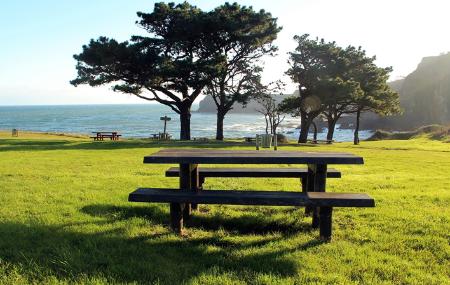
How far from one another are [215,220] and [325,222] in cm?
162

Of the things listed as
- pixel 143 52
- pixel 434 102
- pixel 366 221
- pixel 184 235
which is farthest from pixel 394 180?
pixel 434 102

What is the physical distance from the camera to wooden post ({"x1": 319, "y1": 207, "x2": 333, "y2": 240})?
16.0ft

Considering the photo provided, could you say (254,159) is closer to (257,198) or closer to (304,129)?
(257,198)

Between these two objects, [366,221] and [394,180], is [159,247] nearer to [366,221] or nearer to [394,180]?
[366,221]

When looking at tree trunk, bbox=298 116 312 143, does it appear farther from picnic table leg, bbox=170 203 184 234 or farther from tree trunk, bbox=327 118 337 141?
picnic table leg, bbox=170 203 184 234

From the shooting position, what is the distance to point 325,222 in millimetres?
4898

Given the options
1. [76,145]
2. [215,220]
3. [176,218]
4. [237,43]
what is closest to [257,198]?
[176,218]

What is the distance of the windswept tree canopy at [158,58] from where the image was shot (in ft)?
87.8

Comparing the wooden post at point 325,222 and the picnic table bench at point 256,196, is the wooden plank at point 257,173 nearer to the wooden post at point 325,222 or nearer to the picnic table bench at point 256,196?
the picnic table bench at point 256,196

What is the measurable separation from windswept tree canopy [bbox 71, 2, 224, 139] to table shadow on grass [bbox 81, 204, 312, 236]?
20.9 metres

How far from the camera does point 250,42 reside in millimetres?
31500

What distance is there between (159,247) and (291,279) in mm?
1598

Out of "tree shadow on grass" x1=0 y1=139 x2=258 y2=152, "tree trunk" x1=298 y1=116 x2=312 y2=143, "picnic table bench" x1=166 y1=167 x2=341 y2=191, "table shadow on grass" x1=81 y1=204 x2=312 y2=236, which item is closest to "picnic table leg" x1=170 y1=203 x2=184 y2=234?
"table shadow on grass" x1=81 y1=204 x2=312 y2=236

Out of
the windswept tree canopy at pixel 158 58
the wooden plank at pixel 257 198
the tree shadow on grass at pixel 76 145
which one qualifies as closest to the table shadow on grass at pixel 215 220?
the wooden plank at pixel 257 198
